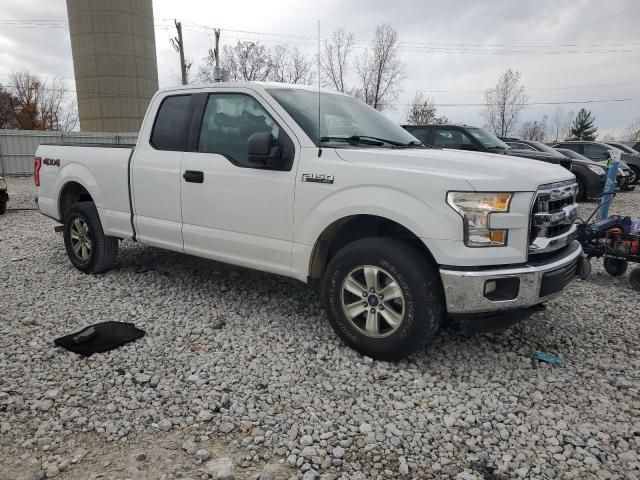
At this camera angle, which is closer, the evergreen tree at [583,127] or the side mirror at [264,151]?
the side mirror at [264,151]

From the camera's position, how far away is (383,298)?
3498 millimetres

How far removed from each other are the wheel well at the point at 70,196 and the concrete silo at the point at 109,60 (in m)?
34.5

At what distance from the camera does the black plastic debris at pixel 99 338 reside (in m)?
3.79

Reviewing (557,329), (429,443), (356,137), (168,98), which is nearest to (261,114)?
(356,137)

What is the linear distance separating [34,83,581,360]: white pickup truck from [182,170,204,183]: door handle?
1 cm

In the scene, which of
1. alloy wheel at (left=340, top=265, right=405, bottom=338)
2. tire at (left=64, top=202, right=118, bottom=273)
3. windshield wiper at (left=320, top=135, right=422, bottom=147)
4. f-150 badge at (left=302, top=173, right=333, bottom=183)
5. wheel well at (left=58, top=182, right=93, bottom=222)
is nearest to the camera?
alloy wheel at (left=340, top=265, right=405, bottom=338)

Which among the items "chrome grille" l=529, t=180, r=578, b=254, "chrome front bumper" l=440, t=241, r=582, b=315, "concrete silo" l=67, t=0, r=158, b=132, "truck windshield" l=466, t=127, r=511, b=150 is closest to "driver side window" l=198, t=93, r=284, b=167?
"chrome front bumper" l=440, t=241, r=582, b=315

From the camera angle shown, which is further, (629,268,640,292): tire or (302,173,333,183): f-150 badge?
(629,268,640,292): tire

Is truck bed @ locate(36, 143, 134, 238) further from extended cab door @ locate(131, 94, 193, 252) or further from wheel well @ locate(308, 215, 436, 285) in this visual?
wheel well @ locate(308, 215, 436, 285)

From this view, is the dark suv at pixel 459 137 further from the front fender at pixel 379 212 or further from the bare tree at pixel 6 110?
the bare tree at pixel 6 110

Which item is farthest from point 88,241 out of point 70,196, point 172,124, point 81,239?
point 172,124

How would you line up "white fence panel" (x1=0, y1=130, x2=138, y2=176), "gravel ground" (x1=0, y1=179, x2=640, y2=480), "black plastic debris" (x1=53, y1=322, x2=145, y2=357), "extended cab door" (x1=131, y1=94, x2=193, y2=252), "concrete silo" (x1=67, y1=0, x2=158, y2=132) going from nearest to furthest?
"gravel ground" (x1=0, y1=179, x2=640, y2=480) → "black plastic debris" (x1=53, y1=322, x2=145, y2=357) → "extended cab door" (x1=131, y1=94, x2=193, y2=252) → "white fence panel" (x1=0, y1=130, x2=138, y2=176) → "concrete silo" (x1=67, y1=0, x2=158, y2=132)

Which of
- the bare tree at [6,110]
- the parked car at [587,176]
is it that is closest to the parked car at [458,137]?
Result: the parked car at [587,176]

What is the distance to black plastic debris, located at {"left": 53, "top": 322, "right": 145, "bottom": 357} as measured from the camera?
3795 mm
